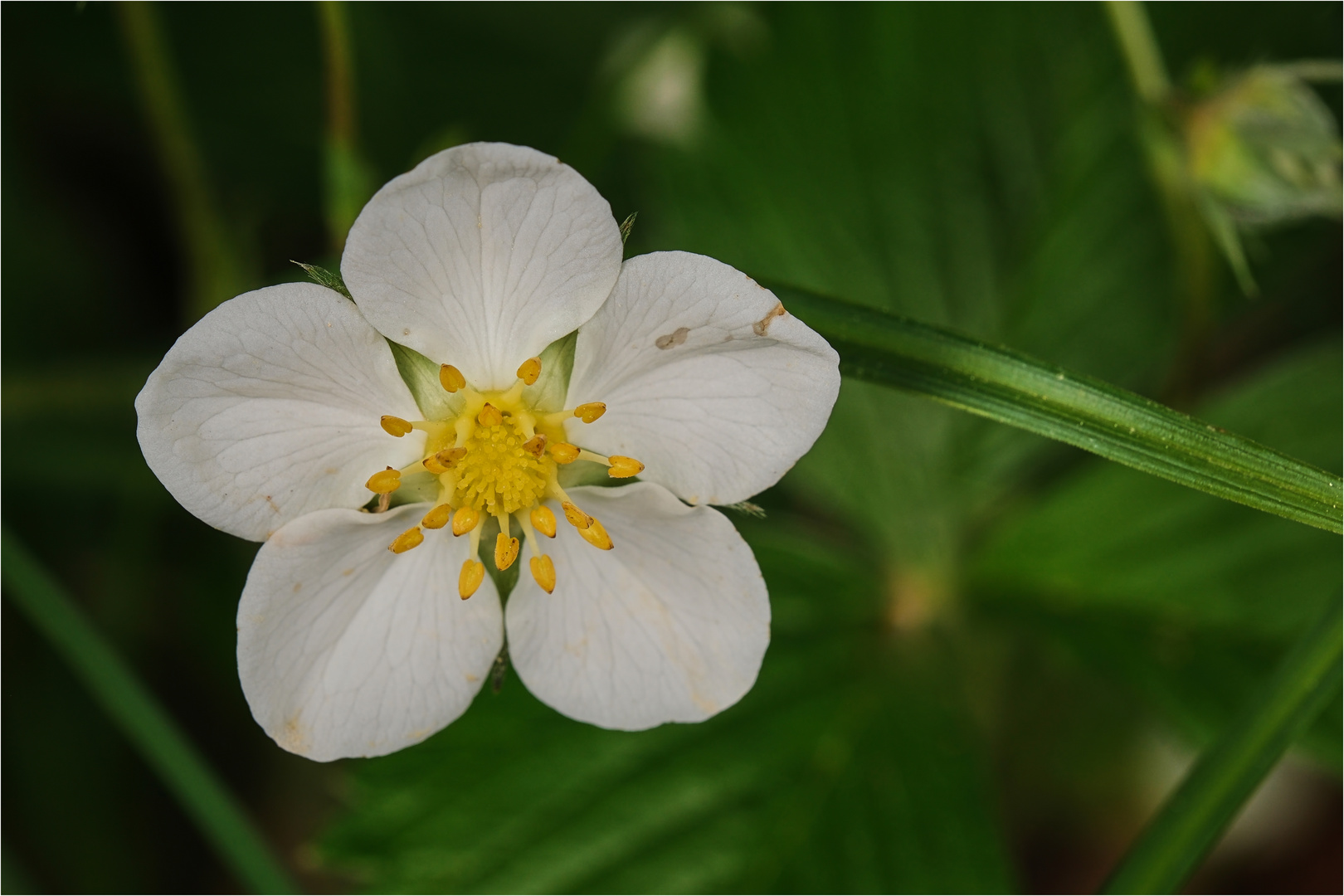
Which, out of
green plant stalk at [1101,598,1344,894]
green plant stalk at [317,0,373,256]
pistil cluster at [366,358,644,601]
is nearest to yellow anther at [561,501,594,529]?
pistil cluster at [366,358,644,601]

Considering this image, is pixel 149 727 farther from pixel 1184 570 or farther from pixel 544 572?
pixel 1184 570

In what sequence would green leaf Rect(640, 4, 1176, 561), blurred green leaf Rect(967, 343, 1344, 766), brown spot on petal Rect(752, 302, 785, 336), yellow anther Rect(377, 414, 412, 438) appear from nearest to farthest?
brown spot on petal Rect(752, 302, 785, 336) → yellow anther Rect(377, 414, 412, 438) → blurred green leaf Rect(967, 343, 1344, 766) → green leaf Rect(640, 4, 1176, 561)

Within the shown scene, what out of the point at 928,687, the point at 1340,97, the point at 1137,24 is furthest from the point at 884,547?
the point at 1340,97

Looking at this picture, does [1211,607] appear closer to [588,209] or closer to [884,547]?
[884,547]

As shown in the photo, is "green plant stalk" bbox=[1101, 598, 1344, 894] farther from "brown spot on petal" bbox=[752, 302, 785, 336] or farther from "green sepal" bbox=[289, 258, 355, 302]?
"green sepal" bbox=[289, 258, 355, 302]

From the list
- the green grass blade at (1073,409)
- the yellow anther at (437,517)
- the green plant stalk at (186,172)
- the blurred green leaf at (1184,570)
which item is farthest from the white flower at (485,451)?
the blurred green leaf at (1184,570)

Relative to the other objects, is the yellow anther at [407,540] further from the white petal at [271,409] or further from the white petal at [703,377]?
the white petal at [703,377]

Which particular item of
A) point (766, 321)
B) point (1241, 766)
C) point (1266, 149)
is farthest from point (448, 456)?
point (1266, 149)
